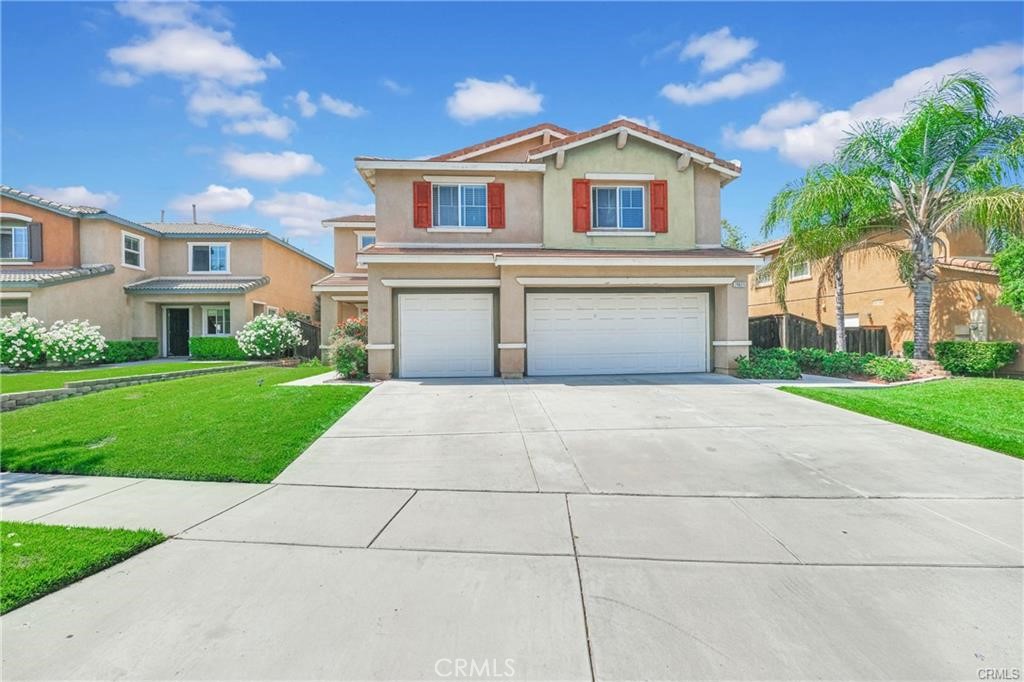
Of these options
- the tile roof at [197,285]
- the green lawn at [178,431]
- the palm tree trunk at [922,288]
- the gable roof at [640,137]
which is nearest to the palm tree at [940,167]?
the palm tree trunk at [922,288]

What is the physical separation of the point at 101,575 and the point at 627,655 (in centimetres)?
345

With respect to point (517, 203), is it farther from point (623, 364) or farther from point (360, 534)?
point (360, 534)

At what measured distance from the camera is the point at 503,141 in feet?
48.5

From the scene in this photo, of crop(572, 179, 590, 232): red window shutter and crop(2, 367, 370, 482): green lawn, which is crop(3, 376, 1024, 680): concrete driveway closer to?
crop(2, 367, 370, 482): green lawn

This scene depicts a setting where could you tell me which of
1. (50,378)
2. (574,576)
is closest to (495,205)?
(574,576)

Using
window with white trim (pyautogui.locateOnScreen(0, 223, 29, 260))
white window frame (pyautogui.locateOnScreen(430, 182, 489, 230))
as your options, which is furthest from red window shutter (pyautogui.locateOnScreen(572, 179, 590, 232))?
window with white trim (pyautogui.locateOnScreen(0, 223, 29, 260))

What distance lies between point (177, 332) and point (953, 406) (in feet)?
87.1

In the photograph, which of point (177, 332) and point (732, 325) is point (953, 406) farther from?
point (177, 332)

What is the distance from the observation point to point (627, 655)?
253 cm

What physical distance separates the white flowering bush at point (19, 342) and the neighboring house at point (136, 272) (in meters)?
2.40

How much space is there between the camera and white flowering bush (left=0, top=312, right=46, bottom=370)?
1502 cm

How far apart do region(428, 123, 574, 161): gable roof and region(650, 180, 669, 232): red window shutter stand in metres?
3.64

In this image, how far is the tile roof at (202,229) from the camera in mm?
21781

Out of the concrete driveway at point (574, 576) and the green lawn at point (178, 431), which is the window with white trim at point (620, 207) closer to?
the green lawn at point (178, 431)
